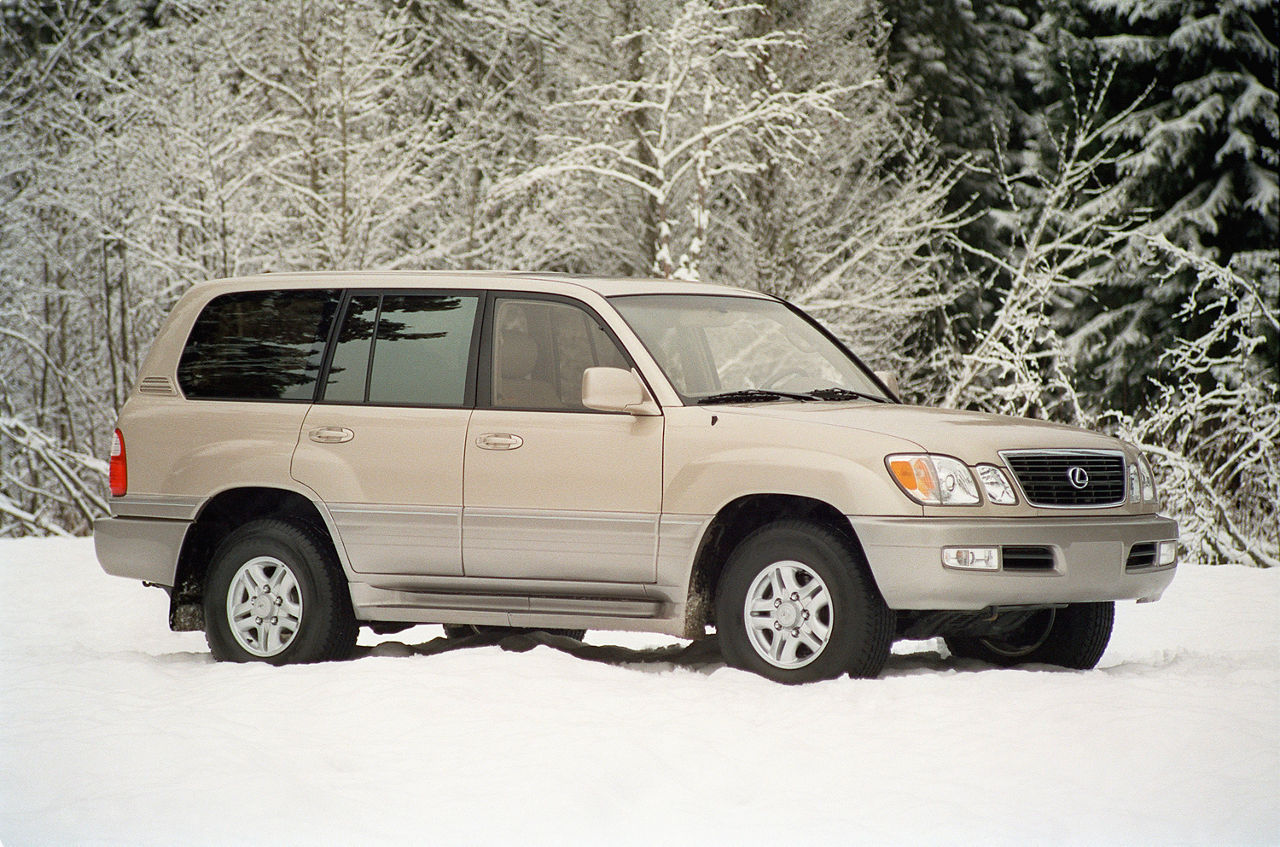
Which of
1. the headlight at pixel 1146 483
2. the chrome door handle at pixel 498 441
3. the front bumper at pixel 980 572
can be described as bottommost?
the front bumper at pixel 980 572

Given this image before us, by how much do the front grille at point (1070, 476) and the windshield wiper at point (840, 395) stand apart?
123 cm

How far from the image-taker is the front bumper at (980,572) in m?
7.40

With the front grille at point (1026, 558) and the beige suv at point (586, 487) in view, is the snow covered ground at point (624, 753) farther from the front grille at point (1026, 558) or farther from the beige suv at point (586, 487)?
the front grille at point (1026, 558)

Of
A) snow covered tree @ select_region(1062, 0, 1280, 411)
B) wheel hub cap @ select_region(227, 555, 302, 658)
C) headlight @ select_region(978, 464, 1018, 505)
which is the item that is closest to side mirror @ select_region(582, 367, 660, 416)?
headlight @ select_region(978, 464, 1018, 505)

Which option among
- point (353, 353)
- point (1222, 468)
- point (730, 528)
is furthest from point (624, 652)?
point (1222, 468)

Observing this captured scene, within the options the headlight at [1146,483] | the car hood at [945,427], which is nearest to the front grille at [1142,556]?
the headlight at [1146,483]

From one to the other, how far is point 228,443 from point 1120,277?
22485mm

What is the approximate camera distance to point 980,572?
7449 millimetres

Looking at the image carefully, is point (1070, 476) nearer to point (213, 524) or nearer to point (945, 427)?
point (945, 427)

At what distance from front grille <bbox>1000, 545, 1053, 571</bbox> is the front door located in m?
1.60

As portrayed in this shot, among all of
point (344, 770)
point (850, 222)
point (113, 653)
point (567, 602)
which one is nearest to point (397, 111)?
point (850, 222)

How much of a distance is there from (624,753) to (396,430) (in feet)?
9.08

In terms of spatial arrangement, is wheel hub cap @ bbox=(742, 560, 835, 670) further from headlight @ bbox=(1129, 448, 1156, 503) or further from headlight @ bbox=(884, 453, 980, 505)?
headlight @ bbox=(1129, 448, 1156, 503)

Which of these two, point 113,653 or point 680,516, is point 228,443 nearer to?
point 113,653
